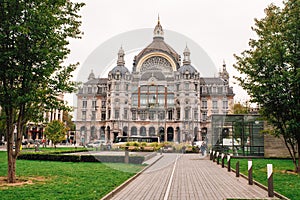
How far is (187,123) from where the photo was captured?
3403 inches

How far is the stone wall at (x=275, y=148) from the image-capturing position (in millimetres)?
32500

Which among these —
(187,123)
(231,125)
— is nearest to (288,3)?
(231,125)

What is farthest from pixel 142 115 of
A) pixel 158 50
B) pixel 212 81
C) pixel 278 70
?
pixel 278 70

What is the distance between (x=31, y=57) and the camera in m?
15.0

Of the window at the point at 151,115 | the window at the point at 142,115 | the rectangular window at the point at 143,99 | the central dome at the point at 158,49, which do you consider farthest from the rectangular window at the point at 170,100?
the central dome at the point at 158,49

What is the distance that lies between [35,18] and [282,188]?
43.2 feet

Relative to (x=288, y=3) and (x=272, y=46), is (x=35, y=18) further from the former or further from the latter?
(x=288, y=3)

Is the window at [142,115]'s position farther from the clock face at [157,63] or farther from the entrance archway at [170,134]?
the clock face at [157,63]

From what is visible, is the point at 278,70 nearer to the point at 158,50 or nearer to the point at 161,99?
the point at 161,99

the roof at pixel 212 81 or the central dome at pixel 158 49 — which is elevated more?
the central dome at pixel 158 49

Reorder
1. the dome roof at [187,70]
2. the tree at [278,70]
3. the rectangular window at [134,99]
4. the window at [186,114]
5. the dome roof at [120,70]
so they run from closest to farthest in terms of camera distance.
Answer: the tree at [278,70] < the window at [186,114] < the dome roof at [187,70] < the rectangular window at [134,99] < the dome roof at [120,70]

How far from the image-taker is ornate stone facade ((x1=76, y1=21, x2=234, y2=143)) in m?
88.4

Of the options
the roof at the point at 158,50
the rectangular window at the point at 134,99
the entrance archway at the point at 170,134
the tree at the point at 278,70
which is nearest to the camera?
the tree at the point at 278,70

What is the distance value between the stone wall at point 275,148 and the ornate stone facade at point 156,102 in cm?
5093
